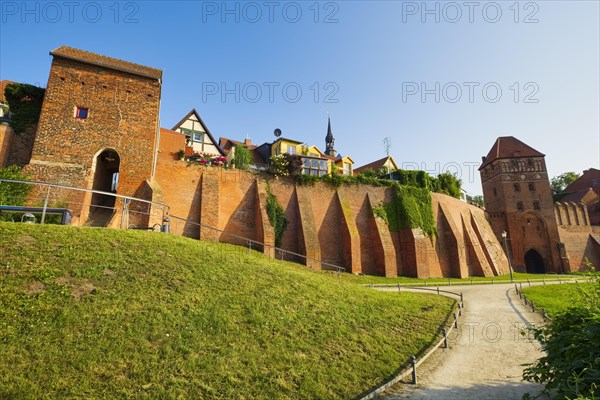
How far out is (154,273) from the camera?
8.84 m

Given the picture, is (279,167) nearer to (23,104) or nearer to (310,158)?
(310,158)

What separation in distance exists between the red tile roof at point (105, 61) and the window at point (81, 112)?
276cm

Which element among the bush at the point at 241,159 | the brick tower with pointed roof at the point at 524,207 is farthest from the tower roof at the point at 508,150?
the bush at the point at 241,159

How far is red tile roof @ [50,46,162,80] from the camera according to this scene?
17.5 m

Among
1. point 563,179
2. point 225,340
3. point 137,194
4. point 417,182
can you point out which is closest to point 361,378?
point 225,340

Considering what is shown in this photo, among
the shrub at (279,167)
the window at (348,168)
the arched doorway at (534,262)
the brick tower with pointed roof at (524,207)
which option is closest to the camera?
the shrub at (279,167)

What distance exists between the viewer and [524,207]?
44531 mm

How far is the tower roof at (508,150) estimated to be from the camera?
4665cm

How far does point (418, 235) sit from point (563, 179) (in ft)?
189

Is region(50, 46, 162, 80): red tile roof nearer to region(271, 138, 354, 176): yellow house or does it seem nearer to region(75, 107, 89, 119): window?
region(75, 107, 89, 119): window

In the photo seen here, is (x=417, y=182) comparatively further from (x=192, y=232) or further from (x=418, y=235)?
(x=192, y=232)

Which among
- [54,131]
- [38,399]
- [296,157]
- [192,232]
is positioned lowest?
[38,399]

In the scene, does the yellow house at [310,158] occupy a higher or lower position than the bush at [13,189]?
higher

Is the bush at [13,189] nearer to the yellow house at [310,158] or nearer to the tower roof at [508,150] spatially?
the yellow house at [310,158]
